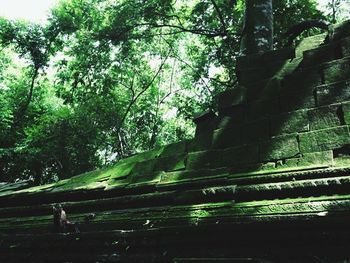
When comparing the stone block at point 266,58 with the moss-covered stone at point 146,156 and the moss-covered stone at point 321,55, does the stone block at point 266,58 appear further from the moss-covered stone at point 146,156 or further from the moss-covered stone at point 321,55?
the moss-covered stone at point 146,156

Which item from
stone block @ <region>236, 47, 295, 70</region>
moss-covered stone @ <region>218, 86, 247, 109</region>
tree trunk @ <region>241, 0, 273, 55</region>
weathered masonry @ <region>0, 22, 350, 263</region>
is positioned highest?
tree trunk @ <region>241, 0, 273, 55</region>

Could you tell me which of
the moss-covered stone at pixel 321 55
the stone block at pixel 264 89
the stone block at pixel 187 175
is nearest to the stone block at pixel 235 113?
the stone block at pixel 264 89

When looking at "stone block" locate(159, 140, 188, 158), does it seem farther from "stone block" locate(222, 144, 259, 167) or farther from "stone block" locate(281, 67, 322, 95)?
"stone block" locate(281, 67, 322, 95)

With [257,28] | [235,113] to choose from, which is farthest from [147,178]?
[257,28]

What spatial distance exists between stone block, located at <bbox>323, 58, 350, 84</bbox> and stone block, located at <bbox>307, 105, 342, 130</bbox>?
1.24ft

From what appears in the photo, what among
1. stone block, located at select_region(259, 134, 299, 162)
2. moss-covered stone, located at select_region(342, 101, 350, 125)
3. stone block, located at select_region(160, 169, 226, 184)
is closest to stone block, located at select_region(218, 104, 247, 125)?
stone block, located at select_region(259, 134, 299, 162)

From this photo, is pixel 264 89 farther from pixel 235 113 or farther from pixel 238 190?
pixel 238 190

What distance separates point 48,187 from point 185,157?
1.94m

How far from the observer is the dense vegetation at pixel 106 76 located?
13008 millimetres

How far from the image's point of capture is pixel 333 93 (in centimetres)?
315

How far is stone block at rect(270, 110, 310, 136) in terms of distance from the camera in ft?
10.2

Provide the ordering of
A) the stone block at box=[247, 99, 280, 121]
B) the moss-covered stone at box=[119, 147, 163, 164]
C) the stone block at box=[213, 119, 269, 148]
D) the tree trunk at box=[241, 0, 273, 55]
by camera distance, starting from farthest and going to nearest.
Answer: the tree trunk at box=[241, 0, 273, 55]
the moss-covered stone at box=[119, 147, 163, 164]
the stone block at box=[247, 99, 280, 121]
the stone block at box=[213, 119, 269, 148]

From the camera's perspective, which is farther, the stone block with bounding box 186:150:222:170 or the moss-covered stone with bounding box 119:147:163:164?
the moss-covered stone with bounding box 119:147:163:164

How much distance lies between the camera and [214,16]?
1311cm
